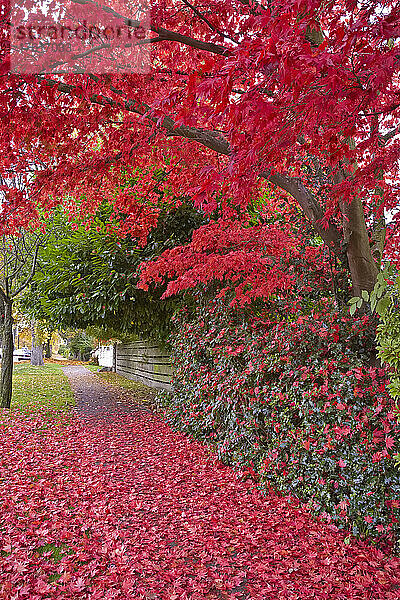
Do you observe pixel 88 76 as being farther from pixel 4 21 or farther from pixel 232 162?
pixel 232 162

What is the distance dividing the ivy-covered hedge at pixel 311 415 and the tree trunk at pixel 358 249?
19.6 inches

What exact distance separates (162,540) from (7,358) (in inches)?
268

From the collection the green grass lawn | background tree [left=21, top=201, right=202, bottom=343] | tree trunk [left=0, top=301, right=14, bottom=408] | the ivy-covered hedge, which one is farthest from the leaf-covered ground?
the green grass lawn

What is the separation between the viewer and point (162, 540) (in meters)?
3.50

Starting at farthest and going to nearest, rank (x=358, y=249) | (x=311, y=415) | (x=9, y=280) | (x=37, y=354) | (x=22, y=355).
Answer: (x=22, y=355)
(x=37, y=354)
(x=9, y=280)
(x=358, y=249)
(x=311, y=415)

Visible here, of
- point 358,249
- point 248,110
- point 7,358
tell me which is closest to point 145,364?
point 7,358

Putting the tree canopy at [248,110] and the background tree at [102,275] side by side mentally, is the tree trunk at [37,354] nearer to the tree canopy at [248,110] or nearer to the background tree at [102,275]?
the background tree at [102,275]

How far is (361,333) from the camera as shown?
13.6 feet

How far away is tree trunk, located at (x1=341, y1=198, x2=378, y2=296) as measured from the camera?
475 centimetres

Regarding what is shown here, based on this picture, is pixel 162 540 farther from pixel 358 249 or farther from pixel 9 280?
pixel 9 280

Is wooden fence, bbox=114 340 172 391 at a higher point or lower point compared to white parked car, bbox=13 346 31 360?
higher

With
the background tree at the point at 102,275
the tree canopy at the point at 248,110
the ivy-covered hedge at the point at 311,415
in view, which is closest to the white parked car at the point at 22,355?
the background tree at the point at 102,275

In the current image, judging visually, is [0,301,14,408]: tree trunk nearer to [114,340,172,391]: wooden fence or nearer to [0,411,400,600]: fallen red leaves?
[114,340,172,391]: wooden fence

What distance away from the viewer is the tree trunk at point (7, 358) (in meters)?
9.12
